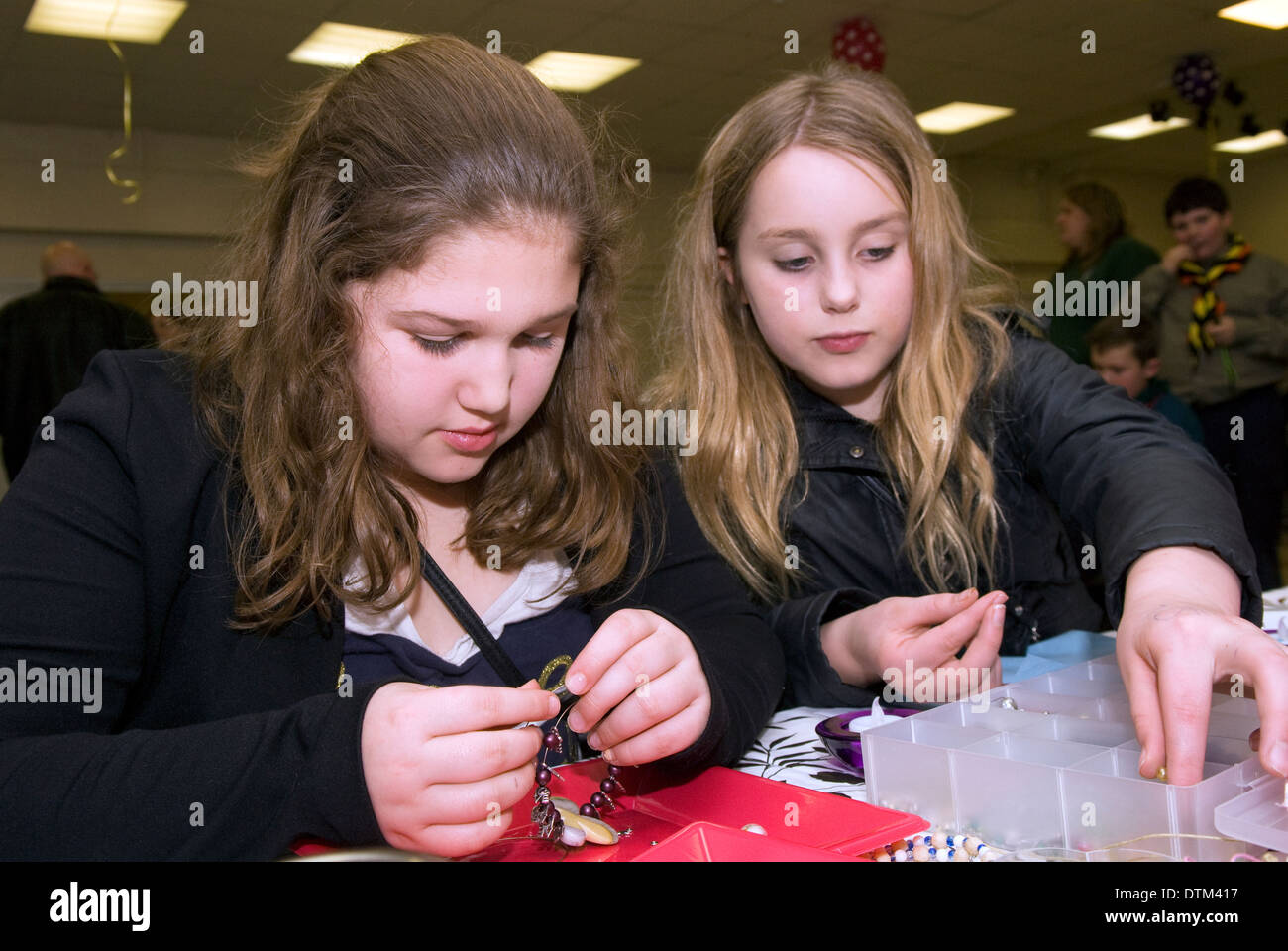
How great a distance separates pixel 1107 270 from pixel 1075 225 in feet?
0.82

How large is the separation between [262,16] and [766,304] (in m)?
4.16

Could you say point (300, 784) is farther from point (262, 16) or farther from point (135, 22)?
point (135, 22)

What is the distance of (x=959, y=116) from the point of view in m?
7.17

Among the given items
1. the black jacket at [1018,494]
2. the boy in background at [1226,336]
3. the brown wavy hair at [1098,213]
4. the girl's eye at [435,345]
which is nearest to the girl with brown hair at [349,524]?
the girl's eye at [435,345]

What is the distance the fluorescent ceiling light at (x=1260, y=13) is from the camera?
5273mm

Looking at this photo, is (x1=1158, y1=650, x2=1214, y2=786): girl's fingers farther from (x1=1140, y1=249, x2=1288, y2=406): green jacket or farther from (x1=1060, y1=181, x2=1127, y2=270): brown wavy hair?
(x1=1060, y1=181, x2=1127, y2=270): brown wavy hair

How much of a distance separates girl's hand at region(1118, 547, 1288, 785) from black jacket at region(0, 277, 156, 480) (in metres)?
3.90

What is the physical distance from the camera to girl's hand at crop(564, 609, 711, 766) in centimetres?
76

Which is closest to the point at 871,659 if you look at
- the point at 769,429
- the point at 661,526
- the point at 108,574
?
the point at 661,526

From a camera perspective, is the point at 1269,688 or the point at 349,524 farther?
the point at 349,524

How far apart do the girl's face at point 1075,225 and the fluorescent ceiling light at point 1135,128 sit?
147 inches

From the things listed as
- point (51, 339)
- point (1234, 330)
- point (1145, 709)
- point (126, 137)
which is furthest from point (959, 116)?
point (1145, 709)

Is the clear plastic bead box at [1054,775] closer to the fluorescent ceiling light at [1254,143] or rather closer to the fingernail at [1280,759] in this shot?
the fingernail at [1280,759]

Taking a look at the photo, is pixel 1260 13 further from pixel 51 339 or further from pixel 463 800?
pixel 463 800
